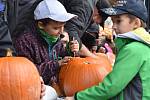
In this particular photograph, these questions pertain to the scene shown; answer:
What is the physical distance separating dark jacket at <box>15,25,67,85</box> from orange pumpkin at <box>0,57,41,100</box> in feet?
1.17

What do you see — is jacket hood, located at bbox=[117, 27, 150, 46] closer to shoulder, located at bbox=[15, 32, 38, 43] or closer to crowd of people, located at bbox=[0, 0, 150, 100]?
crowd of people, located at bbox=[0, 0, 150, 100]

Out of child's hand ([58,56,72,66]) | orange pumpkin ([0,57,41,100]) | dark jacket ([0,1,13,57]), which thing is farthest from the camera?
child's hand ([58,56,72,66])

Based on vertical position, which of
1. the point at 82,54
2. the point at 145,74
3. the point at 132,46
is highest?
the point at 132,46

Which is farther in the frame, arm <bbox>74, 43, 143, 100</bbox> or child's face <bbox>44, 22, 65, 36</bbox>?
child's face <bbox>44, 22, 65, 36</bbox>

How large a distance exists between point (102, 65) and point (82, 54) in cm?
50

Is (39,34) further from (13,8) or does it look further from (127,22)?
(127,22)

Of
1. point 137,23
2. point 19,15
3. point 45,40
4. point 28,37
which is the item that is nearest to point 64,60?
point 45,40

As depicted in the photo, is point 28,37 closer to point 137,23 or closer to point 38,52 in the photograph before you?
point 38,52

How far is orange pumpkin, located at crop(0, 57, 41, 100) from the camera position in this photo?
2.94m

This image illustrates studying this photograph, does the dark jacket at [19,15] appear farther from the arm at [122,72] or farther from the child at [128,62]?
the arm at [122,72]

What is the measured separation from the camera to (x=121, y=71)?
9.37 feet

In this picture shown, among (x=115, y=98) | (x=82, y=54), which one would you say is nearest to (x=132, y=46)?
(x=115, y=98)

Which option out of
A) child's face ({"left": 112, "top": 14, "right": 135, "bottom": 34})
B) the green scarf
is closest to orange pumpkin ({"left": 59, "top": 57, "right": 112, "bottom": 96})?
the green scarf

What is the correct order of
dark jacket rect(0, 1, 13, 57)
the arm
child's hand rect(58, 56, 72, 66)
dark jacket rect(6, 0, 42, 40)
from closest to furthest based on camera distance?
the arm → dark jacket rect(0, 1, 13, 57) → child's hand rect(58, 56, 72, 66) → dark jacket rect(6, 0, 42, 40)
